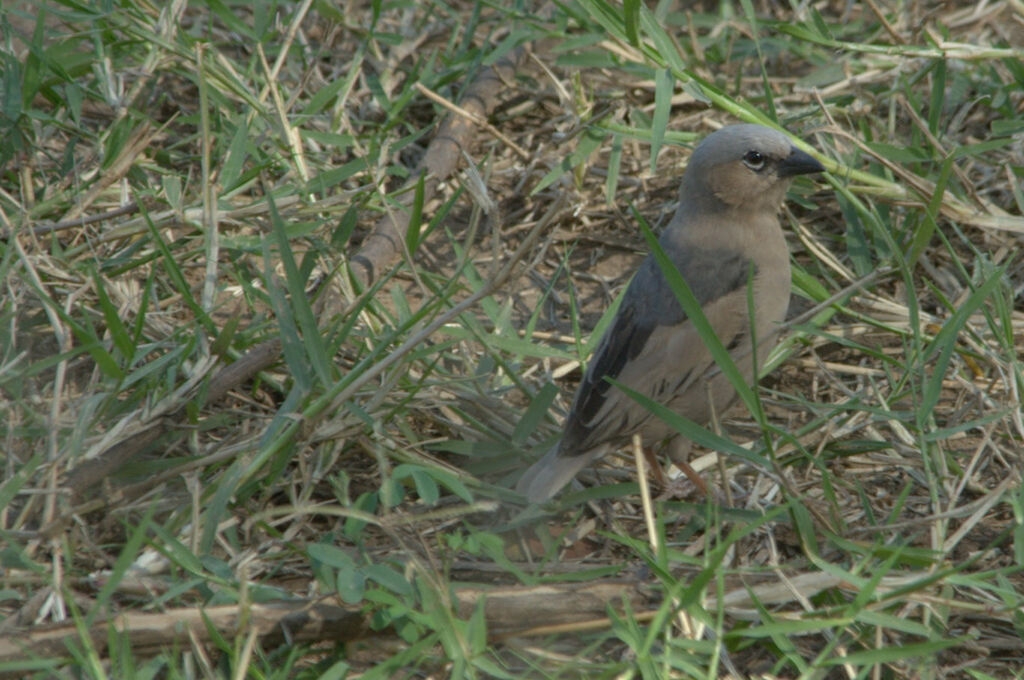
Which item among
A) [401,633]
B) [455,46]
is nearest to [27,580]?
[401,633]

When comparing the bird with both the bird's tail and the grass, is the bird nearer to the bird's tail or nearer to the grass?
the bird's tail

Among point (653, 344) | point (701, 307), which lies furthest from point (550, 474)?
point (701, 307)

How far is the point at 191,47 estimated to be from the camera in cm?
441

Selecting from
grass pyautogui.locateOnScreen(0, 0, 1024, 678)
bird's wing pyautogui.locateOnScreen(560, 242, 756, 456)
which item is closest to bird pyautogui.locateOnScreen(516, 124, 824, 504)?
bird's wing pyautogui.locateOnScreen(560, 242, 756, 456)

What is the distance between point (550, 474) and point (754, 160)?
136cm

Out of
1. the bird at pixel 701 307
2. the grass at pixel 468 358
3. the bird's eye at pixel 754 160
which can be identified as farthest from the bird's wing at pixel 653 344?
the bird's eye at pixel 754 160

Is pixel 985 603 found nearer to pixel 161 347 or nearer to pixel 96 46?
pixel 161 347

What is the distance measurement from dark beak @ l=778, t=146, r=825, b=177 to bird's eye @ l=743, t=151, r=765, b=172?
65mm

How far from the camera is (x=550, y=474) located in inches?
135

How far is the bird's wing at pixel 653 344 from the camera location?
11.5 feet

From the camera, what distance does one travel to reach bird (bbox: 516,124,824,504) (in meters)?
3.52

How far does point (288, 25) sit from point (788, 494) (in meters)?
2.95

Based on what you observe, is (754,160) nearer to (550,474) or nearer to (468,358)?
(468,358)

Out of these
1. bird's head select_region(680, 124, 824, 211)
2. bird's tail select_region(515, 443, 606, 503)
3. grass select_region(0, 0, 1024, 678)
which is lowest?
bird's tail select_region(515, 443, 606, 503)
